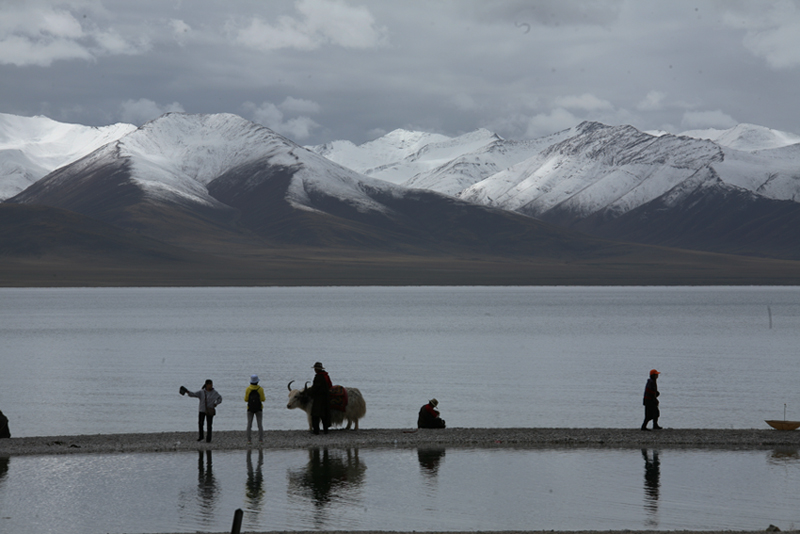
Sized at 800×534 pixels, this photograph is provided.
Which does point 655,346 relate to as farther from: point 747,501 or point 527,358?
point 747,501

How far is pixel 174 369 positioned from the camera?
1934 inches

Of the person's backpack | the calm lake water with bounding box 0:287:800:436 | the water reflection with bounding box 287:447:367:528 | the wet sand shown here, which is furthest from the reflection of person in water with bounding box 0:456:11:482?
the calm lake water with bounding box 0:287:800:436

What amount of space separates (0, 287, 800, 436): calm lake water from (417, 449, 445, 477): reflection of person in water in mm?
6854

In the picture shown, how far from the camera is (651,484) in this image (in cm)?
1884

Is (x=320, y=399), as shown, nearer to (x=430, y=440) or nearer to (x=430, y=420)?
(x=430, y=440)

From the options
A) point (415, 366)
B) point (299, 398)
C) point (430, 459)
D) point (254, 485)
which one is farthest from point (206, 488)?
point (415, 366)

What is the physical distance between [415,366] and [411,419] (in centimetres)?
1810

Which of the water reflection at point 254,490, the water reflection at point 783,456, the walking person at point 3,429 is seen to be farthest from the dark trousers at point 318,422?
the water reflection at point 783,456

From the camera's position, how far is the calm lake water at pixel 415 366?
32.1m

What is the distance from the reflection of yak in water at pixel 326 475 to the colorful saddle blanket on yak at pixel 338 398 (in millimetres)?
1933

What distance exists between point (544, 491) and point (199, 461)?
27.4 ft

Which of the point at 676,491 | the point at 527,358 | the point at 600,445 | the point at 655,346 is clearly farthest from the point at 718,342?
the point at 676,491

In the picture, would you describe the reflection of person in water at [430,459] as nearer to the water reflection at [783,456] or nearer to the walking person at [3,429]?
the water reflection at [783,456]

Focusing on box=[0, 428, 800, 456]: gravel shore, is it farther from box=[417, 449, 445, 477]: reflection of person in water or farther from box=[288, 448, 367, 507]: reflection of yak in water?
box=[288, 448, 367, 507]: reflection of yak in water
